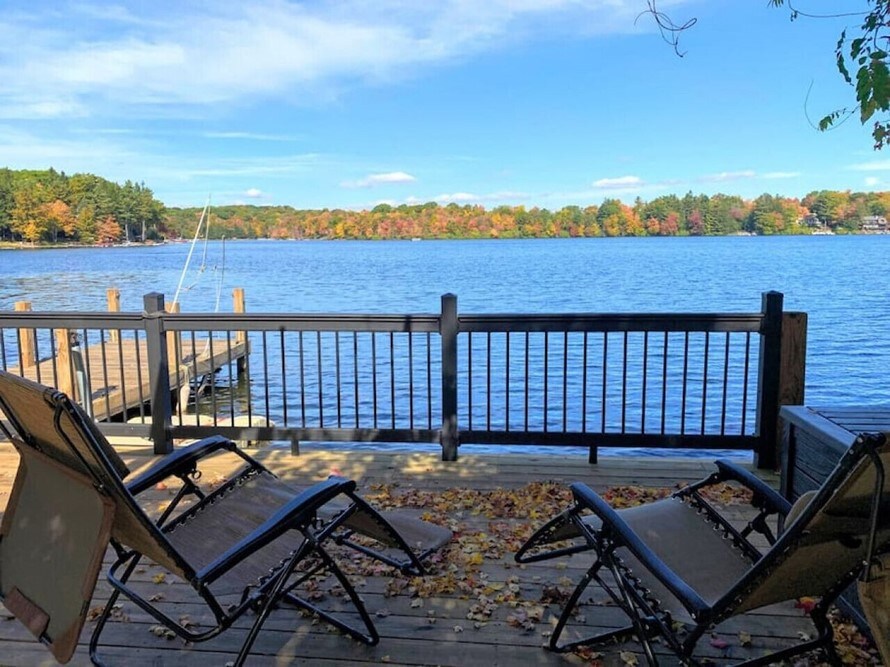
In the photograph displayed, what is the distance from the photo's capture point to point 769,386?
4133 mm

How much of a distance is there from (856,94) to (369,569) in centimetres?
245

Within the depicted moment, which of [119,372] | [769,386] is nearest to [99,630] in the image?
[769,386]

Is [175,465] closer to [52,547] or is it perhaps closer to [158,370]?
[52,547]

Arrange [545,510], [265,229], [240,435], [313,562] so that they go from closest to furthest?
[313,562], [545,510], [240,435], [265,229]

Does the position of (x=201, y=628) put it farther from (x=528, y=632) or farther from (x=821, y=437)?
(x=821, y=437)

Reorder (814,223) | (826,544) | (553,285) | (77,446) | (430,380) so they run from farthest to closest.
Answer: (814,223) < (553,285) < (430,380) < (77,446) < (826,544)

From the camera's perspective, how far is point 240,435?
447 centimetres

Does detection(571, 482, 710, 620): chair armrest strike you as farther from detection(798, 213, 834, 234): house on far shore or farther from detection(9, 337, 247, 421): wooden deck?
detection(798, 213, 834, 234): house on far shore

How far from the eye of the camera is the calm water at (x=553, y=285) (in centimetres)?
1752

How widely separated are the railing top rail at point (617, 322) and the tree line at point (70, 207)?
47.4 meters

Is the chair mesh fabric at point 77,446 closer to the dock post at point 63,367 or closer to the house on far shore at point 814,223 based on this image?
the dock post at point 63,367

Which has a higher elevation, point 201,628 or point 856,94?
point 856,94

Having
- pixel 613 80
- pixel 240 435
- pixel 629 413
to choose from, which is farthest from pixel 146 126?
pixel 240 435

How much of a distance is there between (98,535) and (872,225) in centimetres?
5102
